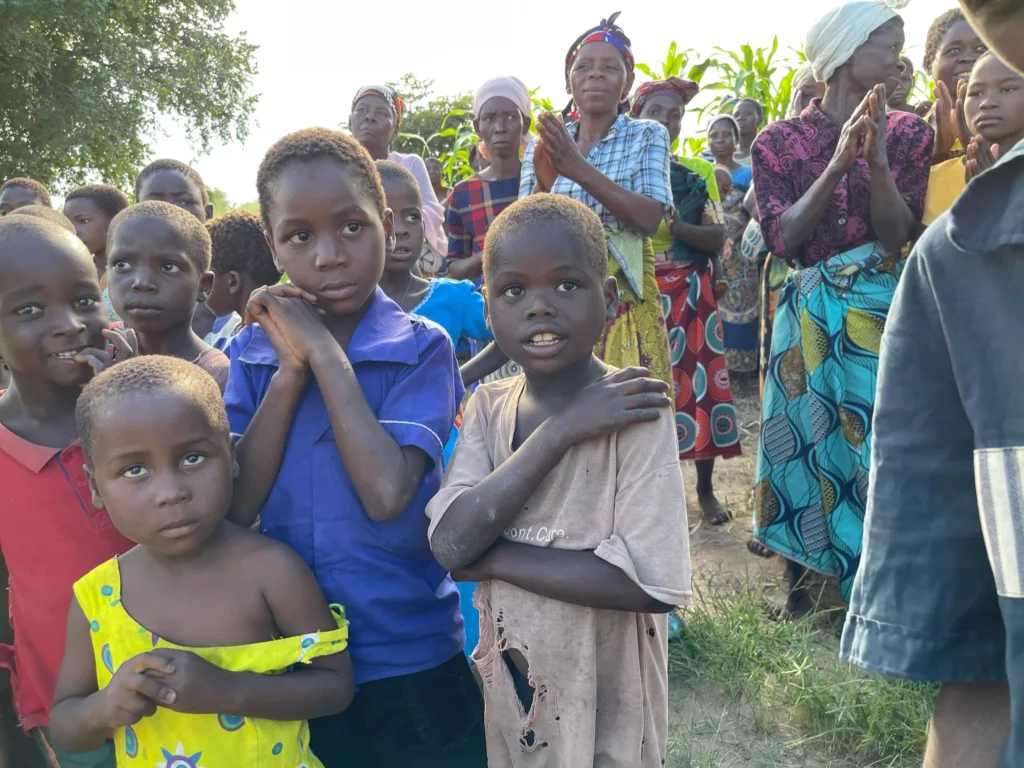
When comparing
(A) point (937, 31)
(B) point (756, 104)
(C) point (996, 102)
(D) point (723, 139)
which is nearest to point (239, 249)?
(C) point (996, 102)

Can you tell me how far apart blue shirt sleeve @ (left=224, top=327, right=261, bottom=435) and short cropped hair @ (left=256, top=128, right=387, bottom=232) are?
1.01ft

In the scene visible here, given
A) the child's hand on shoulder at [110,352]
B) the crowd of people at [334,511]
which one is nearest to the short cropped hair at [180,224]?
the crowd of people at [334,511]

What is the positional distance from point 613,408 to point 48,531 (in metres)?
1.31

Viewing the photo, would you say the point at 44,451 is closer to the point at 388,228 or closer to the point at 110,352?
the point at 110,352

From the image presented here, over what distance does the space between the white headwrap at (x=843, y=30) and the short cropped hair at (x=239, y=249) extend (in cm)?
218

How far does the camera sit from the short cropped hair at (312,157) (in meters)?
1.83

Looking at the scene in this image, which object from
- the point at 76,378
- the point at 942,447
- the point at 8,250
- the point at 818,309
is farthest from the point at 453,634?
the point at 818,309

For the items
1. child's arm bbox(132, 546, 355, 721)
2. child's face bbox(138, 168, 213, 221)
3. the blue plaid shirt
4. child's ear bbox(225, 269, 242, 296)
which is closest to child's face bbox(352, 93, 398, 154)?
child's face bbox(138, 168, 213, 221)

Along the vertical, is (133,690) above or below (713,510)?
below

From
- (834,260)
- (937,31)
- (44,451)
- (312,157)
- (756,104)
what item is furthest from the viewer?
(756,104)

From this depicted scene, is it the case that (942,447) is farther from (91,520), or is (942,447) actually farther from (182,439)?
(91,520)

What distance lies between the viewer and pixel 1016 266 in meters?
0.83

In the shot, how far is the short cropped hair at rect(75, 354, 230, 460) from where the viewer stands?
162 cm

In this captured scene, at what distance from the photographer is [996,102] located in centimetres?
267
